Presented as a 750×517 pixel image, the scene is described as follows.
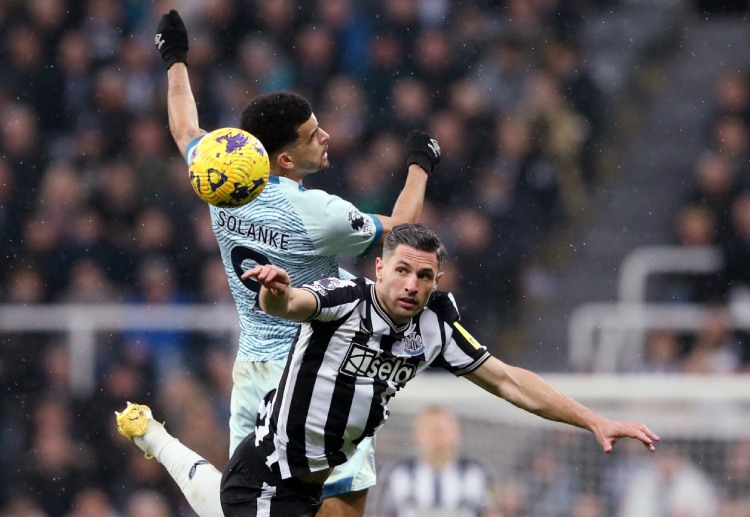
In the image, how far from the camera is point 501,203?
44.3ft

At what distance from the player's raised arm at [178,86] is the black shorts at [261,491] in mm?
1403

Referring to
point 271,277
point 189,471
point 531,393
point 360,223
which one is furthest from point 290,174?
point 189,471

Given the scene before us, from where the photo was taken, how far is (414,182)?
6527mm

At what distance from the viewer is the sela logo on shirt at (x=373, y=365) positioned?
578cm

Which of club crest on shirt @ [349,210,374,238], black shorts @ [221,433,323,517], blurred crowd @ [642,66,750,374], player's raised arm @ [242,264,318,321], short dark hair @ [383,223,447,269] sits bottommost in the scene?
black shorts @ [221,433,323,517]

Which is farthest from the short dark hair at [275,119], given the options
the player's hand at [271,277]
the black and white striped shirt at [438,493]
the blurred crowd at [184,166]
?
the blurred crowd at [184,166]

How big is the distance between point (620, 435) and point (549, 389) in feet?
1.16

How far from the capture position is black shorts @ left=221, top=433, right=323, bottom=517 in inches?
239

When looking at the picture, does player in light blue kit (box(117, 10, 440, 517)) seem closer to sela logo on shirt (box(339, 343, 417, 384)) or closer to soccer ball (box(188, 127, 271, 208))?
soccer ball (box(188, 127, 271, 208))

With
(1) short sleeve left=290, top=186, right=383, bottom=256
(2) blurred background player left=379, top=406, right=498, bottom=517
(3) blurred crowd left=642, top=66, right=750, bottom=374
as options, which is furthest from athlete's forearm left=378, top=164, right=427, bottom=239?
(3) blurred crowd left=642, top=66, right=750, bottom=374

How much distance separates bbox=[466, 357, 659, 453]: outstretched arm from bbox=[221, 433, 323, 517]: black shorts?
87cm

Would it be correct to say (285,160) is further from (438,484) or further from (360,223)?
(438,484)

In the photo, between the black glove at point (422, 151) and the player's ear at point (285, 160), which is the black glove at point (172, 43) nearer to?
the player's ear at point (285, 160)

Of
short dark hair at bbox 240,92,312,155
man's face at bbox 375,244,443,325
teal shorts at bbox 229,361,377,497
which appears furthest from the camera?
A: teal shorts at bbox 229,361,377,497
